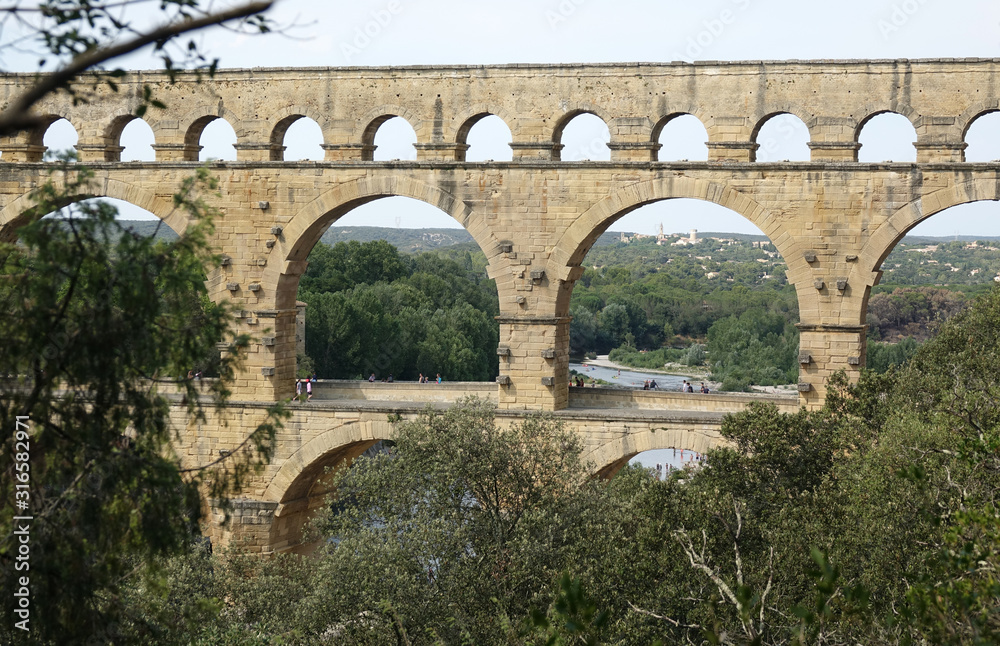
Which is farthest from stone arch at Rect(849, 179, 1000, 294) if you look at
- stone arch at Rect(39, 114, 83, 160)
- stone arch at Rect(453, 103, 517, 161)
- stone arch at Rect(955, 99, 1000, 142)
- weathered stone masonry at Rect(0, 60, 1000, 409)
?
stone arch at Rect(39, 114, 83, 160)

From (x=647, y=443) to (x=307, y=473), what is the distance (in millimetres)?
5490

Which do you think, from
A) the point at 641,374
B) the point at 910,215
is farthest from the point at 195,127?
the point at 641,374

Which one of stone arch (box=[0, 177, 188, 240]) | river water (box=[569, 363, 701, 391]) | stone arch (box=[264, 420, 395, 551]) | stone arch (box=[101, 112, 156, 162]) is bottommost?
river water (box=[569, 363, 701, 391])

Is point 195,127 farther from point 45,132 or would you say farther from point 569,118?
point 569,118

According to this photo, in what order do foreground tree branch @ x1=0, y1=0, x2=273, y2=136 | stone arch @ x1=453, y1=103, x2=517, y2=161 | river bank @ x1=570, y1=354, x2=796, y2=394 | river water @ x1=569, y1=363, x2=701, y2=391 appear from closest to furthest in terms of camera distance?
foreground tree branch @ x1=0, y1=0, x2=273, y2=136 < stone arch @ x1=453, y1=103, x2=517, y2=161 < river bank @ x1=570, y1=354, x2=796, y2=394 < river water @ x1=569, y1=363, x2=701, y2=391

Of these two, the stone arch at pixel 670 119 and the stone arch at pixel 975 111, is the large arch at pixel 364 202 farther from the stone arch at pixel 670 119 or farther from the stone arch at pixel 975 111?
the stone arch at pixel 975 111

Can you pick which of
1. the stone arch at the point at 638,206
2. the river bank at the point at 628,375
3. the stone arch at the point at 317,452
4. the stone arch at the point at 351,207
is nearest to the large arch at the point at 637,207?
the stone arch at the point at 638,206

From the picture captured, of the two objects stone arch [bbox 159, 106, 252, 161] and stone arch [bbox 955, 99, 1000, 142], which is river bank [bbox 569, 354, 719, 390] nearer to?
stone arch [bbox 159, 106, 252, 161]

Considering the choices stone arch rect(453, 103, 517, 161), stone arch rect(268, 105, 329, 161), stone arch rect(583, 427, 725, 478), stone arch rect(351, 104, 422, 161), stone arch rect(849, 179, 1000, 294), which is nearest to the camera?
stone arch rect(849, 179, 1000, 294)

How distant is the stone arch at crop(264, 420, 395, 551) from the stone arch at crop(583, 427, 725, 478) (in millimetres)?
3141

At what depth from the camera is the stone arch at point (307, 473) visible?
63.5 ft

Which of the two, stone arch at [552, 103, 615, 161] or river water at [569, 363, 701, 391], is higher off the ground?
stone arch at [552, 103, 615, 161]

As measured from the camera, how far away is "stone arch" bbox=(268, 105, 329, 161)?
20.2m

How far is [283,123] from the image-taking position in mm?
20469
